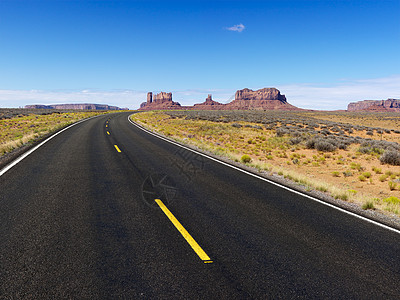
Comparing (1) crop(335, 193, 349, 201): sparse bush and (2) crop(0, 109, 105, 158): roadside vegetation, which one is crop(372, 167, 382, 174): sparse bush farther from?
Result: (2) crop(0, 109, 105, 158): roadside vegetation

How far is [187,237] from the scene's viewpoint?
4066 millimetres

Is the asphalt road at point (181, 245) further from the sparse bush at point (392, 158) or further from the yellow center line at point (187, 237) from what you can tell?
the sparse bush at point (392, 158)

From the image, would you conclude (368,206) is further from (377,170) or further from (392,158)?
(392,158)

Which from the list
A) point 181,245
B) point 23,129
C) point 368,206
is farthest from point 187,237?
point 23,129

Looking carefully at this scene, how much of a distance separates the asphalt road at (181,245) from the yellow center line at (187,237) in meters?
0.07

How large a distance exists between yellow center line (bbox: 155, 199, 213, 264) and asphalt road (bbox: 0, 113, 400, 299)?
69 millimetres

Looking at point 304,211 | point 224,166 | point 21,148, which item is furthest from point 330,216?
point 21,148

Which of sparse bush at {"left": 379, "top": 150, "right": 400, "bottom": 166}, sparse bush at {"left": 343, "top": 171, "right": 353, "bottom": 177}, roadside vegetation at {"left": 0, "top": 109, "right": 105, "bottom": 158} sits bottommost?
sparse bush at {"left": 343, "top": 171, "right": 353, "bottom": 177}

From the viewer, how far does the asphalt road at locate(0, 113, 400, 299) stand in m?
2.96

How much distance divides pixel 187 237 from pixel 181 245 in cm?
25

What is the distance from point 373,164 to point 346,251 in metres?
12.9

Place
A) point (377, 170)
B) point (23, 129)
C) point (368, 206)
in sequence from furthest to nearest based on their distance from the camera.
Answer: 1. point (23, 129)
2. point (377, 170)
3. point (368, 206)

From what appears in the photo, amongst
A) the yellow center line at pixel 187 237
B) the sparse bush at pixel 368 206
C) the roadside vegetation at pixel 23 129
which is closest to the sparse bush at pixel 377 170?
the sparse bush at pixel 368 206

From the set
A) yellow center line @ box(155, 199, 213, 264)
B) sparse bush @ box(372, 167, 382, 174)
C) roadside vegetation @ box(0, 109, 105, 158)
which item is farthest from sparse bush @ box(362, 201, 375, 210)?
roadside vegetation @ box(0, 109, 105, 158)
